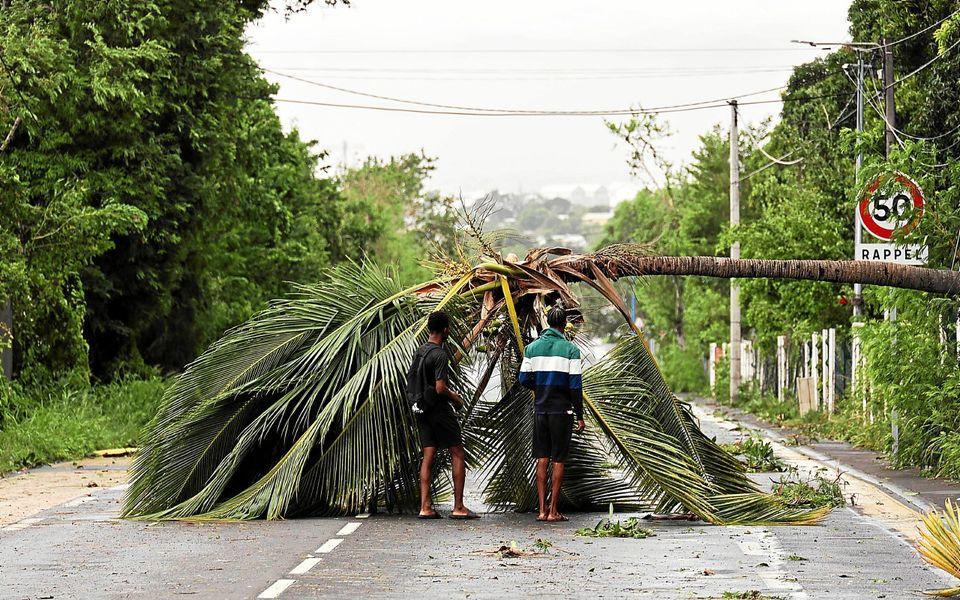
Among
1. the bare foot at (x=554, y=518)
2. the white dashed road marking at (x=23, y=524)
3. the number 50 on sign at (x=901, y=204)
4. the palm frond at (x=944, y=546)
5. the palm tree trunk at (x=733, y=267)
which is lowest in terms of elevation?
the white dashed road marking at (x=23, y=524)

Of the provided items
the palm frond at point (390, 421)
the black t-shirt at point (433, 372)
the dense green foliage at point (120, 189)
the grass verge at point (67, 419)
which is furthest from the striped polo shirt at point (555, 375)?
the dense green foliage at point (120, 189)

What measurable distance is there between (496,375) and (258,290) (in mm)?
25022

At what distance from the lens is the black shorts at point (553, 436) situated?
1319cm

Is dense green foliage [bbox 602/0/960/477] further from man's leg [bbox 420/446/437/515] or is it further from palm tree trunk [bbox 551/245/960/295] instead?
man's leg [bbox 420/446/437/515]

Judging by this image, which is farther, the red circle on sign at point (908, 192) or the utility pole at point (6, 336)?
the utility pole at point (6, 336)

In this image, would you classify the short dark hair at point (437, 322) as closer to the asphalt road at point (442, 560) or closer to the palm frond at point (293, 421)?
the palm frond at point (293, 421)

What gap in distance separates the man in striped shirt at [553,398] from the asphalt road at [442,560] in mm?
445

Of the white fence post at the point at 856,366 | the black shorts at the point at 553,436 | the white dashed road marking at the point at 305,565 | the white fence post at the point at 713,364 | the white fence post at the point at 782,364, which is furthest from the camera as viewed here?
the white fence post at the point at 713,364

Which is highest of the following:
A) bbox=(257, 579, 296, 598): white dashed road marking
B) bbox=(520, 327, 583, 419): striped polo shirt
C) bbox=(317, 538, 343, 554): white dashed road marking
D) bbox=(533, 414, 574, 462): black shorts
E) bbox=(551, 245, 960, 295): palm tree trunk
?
bbox=(551, 245, 960, 295): palm tree trunk

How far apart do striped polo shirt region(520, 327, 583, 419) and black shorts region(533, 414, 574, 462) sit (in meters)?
0.06

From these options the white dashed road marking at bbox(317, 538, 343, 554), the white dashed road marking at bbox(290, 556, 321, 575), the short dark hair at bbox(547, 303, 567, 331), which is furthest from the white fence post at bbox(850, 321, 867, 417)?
the white dashed road marking at bbox(290, 556, 321, 575)

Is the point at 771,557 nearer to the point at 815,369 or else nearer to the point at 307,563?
the point at 307,563

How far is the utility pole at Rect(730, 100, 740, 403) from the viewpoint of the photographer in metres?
38.1

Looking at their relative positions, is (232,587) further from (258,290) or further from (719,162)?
(719,162)
